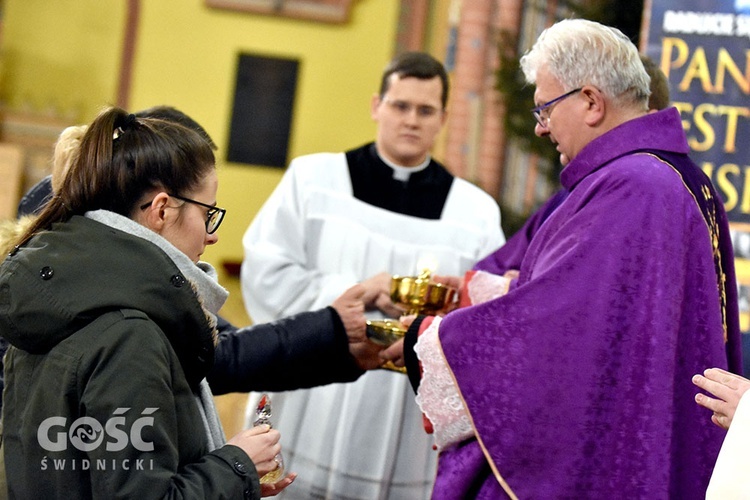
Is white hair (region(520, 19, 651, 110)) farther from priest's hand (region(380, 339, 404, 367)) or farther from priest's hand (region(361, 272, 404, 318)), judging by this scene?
priest's hand (region(361, 272, 404, 318))

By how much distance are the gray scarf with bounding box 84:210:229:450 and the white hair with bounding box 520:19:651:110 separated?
3.81 ft

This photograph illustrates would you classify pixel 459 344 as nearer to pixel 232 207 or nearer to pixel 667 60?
pixel 667 60

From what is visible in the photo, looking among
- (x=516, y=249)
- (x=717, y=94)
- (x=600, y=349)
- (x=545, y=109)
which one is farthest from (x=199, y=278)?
(x=717, y=94)

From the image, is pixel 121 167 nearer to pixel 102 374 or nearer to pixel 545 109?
pixel 102 374

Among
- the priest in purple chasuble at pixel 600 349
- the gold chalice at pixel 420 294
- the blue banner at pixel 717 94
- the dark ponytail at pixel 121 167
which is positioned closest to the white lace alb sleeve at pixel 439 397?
the priest in purple chasuble at pixel 600 349

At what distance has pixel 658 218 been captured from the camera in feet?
8.20

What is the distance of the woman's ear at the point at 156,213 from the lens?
191 cm

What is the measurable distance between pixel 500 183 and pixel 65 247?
5706 millimetres

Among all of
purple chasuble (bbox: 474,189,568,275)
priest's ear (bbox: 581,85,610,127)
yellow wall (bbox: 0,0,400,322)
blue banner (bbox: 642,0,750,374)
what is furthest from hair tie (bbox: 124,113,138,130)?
yellow wall (bbox: 0,0,400,322)

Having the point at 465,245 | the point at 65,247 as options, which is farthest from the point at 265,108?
the point at 65,247

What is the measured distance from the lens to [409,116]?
3996mm

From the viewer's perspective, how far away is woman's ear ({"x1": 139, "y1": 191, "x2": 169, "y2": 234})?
1908 mm

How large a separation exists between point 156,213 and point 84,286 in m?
0.23

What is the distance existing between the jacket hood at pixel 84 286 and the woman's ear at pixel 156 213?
11 centimetres
